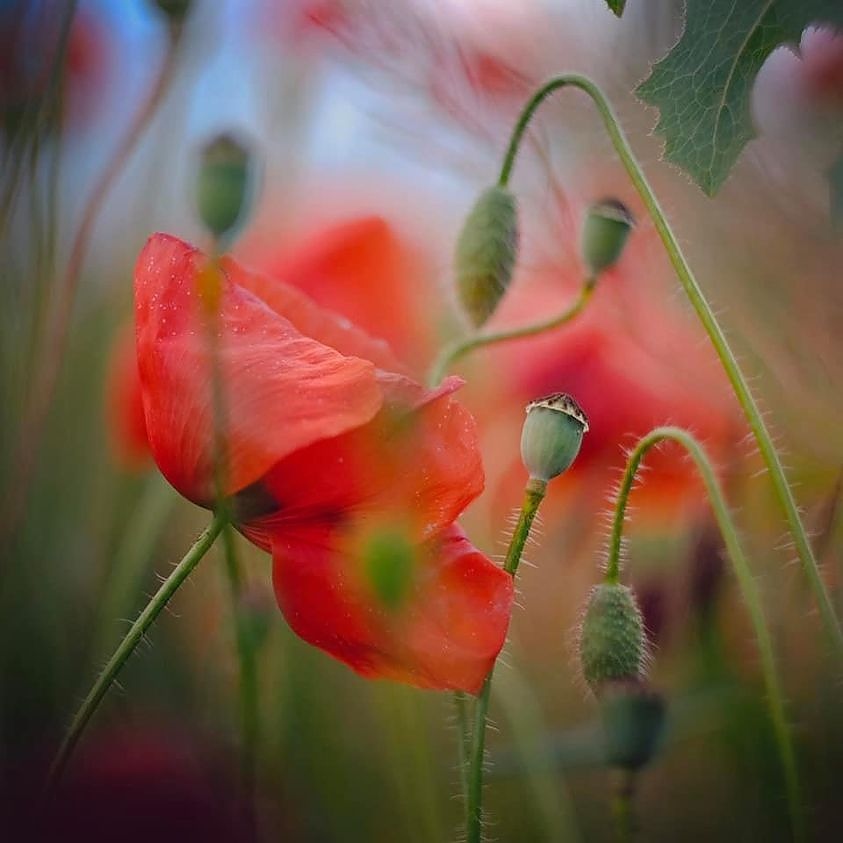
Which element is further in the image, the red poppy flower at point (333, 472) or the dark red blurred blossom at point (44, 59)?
the dark red blurred blossom at point (44, 59)

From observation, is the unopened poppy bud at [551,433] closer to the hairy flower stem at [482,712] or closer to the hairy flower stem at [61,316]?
the hairy flower stem at [482,712]

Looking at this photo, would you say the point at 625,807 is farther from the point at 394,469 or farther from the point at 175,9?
the point at 175,9

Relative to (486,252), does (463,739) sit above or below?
below

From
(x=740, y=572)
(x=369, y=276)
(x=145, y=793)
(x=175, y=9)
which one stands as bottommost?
(x=145, y=793)

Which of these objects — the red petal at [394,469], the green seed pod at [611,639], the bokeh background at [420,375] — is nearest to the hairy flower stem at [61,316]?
the bokeh background at [420,375]

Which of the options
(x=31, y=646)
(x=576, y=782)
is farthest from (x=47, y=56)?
(x=576, y=782)

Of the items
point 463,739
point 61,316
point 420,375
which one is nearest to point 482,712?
point 463,739

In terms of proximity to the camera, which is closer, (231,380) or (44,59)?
(231,380)
